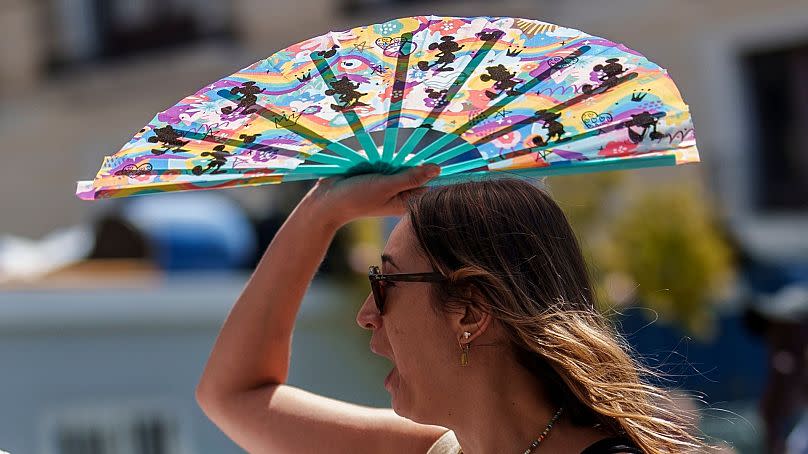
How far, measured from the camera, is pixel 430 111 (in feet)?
5.92

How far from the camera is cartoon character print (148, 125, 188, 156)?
180 cm

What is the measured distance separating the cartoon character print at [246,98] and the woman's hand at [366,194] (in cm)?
30

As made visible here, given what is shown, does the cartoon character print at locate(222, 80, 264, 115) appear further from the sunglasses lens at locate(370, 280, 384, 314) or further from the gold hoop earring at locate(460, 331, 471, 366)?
the gold hoop earring at locate(460, 331, 471, 366)

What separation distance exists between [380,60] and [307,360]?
16.2ft

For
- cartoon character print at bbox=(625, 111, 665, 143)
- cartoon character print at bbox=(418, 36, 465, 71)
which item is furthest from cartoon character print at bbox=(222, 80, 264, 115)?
cartoon character print at bbox=(625, 111, 665, 143)

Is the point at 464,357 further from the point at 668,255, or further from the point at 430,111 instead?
the point at 668,255

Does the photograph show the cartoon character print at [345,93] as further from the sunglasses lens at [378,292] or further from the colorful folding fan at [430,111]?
the sunglasses lens at [378,292]

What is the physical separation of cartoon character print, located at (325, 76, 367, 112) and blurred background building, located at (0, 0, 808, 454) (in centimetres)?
67

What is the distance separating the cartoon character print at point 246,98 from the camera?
1727 millimetres

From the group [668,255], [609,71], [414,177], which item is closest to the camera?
[609,71]

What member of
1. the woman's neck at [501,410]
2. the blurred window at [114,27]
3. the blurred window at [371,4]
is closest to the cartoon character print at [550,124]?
the woman's neck at [501,410]

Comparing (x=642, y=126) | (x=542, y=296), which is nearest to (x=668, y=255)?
(x=642, y=126)

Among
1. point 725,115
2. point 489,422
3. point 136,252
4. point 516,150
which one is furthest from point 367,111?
point 725,115

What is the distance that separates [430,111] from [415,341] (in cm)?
35
